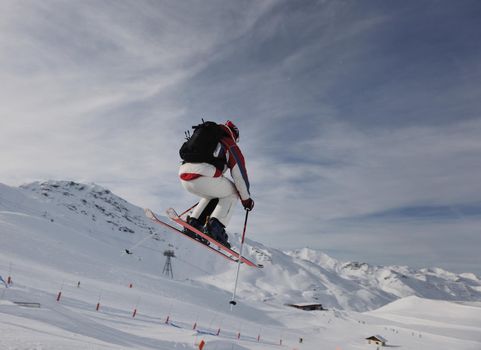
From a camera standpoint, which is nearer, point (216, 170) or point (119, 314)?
point (216, 170)

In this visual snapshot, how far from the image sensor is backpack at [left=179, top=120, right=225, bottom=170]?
576 centimetres

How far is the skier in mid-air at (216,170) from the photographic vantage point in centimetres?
Answer: 577

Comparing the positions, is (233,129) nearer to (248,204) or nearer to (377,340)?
(248,204)

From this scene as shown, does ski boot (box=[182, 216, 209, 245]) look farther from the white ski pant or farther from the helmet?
the helmet

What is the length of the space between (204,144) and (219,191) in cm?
84

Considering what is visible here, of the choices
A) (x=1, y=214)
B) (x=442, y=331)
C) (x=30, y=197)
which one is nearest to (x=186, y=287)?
(x=1, y=214)

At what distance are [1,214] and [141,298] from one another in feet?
115

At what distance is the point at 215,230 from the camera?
616 centimetres

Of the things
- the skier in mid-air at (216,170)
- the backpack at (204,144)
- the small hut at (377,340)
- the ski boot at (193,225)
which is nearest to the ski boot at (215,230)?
the skier in mid-air at (216,170)

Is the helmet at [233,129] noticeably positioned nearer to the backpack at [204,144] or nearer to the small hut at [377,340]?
the backpack at [204,144]

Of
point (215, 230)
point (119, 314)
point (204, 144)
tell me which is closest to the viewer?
point (204, 144)

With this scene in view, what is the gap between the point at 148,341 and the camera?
45.8ft

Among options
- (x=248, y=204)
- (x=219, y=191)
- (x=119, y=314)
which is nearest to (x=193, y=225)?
(x=219, y=191)

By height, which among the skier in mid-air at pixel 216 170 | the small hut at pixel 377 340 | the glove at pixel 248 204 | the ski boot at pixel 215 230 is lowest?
the small hut at pixel 377 340
